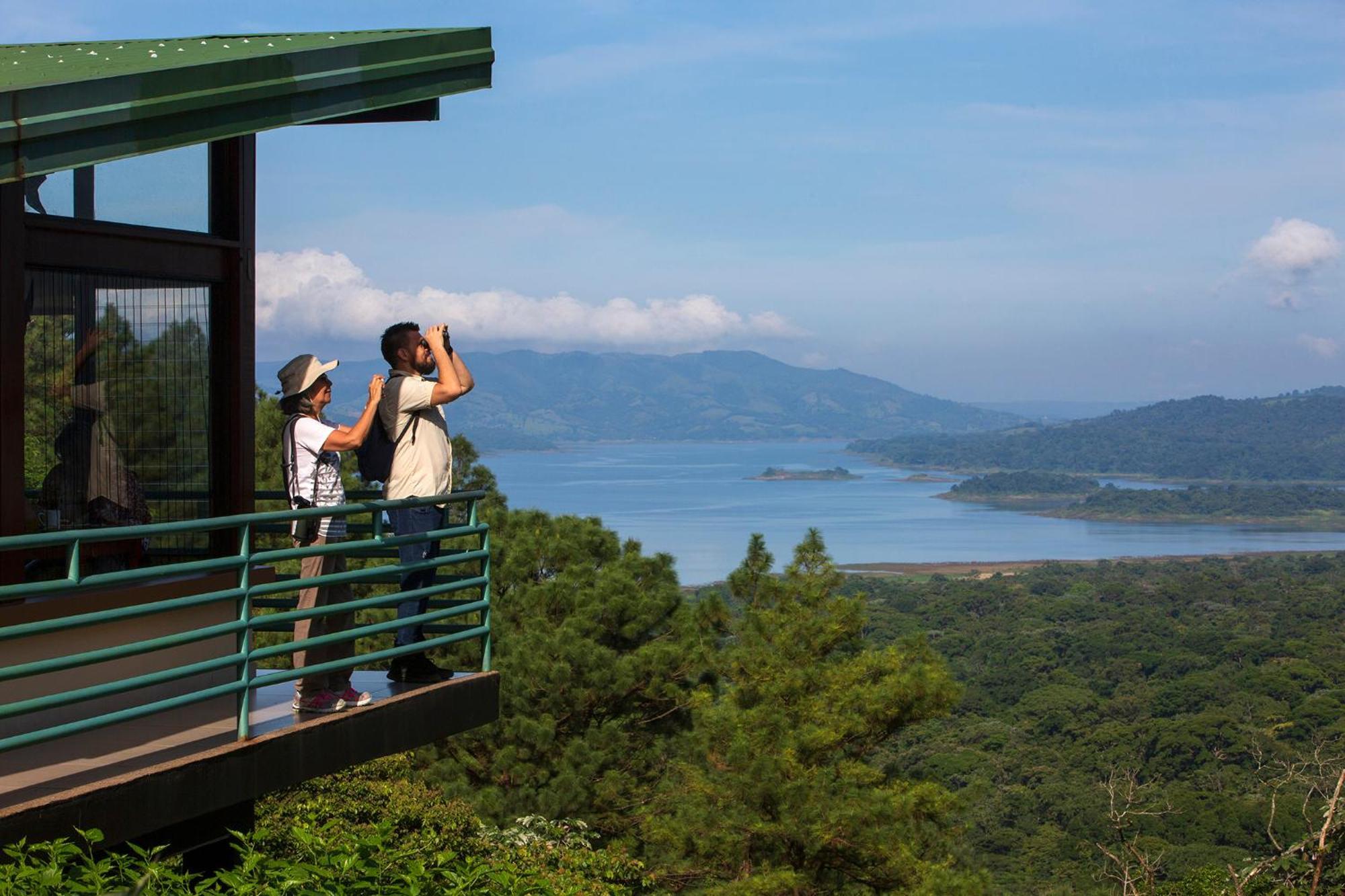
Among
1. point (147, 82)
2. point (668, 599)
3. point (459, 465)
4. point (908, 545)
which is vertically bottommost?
point (908, 545)

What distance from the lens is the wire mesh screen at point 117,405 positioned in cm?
495

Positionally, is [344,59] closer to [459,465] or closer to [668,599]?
[668,599]

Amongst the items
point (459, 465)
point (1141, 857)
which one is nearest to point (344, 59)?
point (1141, 857)

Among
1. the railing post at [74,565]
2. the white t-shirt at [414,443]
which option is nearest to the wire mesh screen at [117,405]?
the white t-shirt at [414,443]

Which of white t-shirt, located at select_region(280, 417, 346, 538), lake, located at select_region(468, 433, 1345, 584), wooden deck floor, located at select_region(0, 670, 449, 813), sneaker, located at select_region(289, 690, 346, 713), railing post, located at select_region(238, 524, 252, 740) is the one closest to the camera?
wooden deck floor, located at select_region(0, 670, 449, 813)

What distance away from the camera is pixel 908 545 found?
148125 millimetres

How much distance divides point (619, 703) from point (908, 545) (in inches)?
5173

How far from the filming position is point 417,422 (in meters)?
5.70

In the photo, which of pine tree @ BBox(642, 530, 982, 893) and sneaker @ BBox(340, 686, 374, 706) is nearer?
sneaker @ BBox(340, 686, 374, 706)

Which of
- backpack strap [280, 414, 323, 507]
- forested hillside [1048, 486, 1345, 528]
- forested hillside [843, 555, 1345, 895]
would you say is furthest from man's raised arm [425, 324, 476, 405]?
forested hillside [1048, 486, 1345, 528]

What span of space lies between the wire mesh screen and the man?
0.75 m

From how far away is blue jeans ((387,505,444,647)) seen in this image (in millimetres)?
5711

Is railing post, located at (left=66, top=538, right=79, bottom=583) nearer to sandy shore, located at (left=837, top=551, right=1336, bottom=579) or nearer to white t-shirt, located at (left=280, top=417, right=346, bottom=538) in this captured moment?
white t-shirt, located at (left=280, top=417, right=346, bottom=538)

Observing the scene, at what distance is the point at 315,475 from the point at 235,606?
0.58 metres
